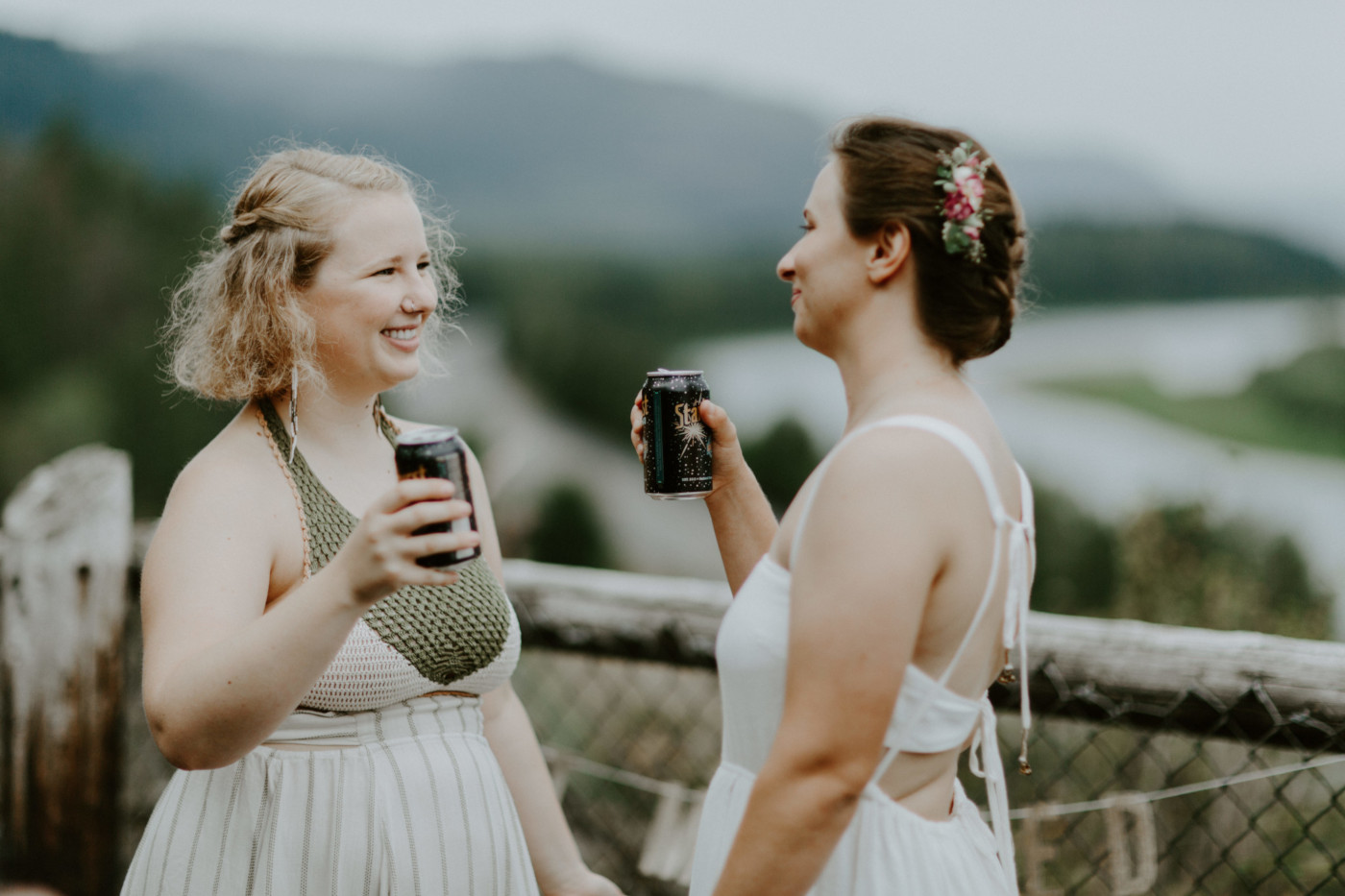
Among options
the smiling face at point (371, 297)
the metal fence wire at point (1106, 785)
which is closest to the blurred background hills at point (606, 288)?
the metal fence wire at point (1106, 785)

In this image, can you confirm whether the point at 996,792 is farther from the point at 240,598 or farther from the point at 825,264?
the point at 240,598

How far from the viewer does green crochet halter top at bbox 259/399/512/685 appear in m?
1.73

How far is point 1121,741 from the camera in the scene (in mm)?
3850

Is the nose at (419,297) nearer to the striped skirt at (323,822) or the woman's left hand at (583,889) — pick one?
the striped skirt at (323,822)

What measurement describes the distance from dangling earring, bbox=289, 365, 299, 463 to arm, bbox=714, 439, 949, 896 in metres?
0.96

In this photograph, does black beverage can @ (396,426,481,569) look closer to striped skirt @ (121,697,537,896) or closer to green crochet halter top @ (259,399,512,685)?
green crochet halter top @ (259,399,512,685)

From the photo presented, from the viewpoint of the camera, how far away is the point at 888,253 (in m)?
1.41

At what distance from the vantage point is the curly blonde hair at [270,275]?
1.80m

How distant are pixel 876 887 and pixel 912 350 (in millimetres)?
732

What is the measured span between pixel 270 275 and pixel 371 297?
0.58 ft

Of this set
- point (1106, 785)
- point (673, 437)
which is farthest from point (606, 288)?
point (673, 437)

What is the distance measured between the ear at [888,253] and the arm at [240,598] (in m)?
0.64

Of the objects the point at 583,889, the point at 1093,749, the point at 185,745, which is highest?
the point at 185,745

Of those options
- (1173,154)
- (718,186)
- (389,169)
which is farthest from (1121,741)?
(718,186)
